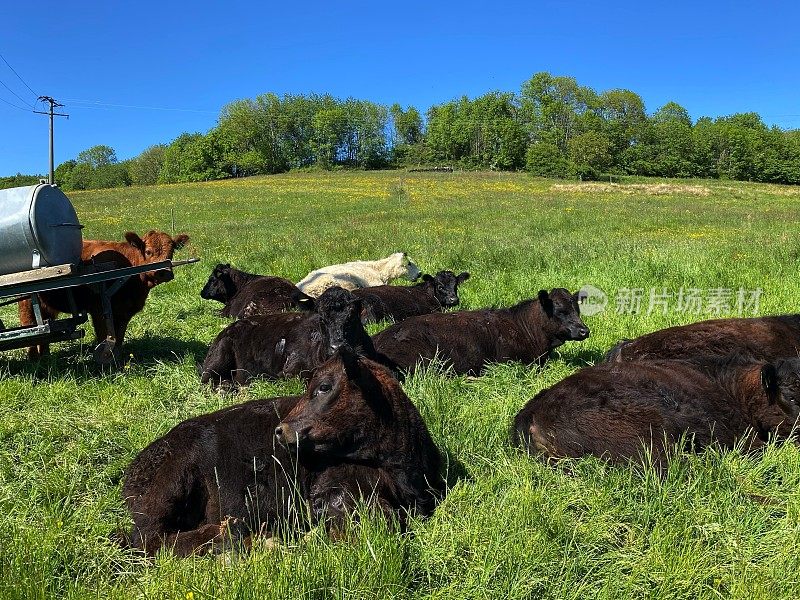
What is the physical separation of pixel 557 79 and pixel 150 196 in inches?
3918

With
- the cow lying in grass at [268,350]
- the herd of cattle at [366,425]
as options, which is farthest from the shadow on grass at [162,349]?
the herd of cattle at [366,425]

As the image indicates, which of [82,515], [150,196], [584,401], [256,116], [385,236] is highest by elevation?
[256,116]

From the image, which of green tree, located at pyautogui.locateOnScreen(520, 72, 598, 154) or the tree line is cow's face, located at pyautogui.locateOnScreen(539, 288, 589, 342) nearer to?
the tree line

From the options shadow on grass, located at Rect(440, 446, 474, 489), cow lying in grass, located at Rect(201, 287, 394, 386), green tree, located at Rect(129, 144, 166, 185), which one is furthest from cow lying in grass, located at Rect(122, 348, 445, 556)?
green tree, located at Rect(129, 144, 166, 185)

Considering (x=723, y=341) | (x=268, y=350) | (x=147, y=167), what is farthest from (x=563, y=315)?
(x=147, y=167)

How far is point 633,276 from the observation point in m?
12.7

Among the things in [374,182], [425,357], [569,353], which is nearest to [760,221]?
[569,353]

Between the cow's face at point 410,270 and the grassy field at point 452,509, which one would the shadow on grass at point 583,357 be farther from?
the cow's face at point 410,270

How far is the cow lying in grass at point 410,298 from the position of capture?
1029 centimetres

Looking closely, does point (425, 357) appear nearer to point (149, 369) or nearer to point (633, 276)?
point (149, 369)

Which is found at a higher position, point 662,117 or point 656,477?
point 662,117

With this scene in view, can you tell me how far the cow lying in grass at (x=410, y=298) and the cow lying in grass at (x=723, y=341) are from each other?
172 inches

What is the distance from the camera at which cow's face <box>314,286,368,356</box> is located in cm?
616

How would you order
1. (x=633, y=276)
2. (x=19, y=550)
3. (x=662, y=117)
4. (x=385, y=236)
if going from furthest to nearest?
(x=662, y=117)
(x=385, y=236)
(x=633, y=276)
(x=19, y=550)
